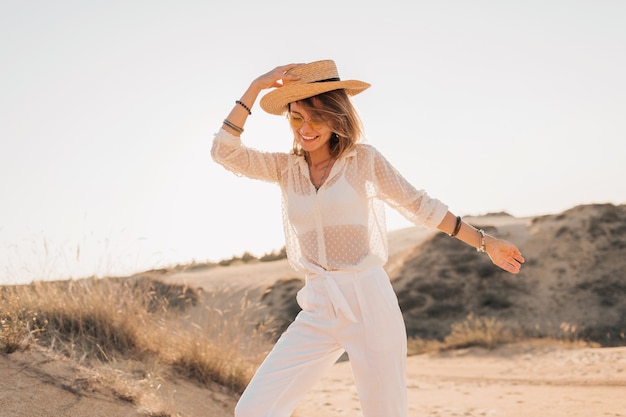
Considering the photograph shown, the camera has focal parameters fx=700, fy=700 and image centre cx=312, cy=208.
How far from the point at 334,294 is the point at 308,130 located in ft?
2.80

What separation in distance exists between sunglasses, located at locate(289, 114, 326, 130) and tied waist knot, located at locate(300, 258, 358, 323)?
27.8 inches

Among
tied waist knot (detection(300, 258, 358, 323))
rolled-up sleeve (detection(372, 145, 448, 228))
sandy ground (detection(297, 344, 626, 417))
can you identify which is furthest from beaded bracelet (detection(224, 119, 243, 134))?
sandy ground (detection(297, 344, 626, 417))

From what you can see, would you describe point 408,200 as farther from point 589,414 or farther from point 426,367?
point 426,367

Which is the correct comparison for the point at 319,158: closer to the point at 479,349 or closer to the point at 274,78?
the point at 274,78

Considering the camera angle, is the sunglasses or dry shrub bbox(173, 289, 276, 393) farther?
dry shrub bbox(173, 289, 276, 393)

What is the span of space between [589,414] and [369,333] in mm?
4522

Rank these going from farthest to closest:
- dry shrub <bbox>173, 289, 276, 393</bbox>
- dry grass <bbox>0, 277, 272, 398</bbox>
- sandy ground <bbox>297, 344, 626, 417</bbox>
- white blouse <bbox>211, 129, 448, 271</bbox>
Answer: sandy ground <bbox>297, 344, 626, 417</bbox>, dry shrub <bbox>173, 289, 276, 393</bbox>, dry grass <bbox>0, 277, 272, 398</bbox>, white blouse <bbox>211, 129, 448, 271</bbox>

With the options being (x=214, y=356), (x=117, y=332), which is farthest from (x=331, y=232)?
(x=117, y=332)

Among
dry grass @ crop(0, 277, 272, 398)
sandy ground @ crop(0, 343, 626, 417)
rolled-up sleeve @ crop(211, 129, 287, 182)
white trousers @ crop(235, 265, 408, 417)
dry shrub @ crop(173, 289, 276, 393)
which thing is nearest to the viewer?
white trousers @ crop(235, 265, 408, 417)

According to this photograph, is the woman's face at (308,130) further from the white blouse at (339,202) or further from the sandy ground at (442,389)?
the sandy ground at (442,389)

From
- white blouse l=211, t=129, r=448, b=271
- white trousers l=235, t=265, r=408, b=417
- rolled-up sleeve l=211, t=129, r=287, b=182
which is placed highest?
rolled-up sleeve l=211, t=129, r=287, b=182

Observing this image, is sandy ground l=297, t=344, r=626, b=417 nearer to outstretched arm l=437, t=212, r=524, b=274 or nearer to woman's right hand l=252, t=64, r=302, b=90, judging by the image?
outstretched arm l=437, t=212, r=524, b=274

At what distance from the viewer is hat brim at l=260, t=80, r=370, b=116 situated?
11.6 feet

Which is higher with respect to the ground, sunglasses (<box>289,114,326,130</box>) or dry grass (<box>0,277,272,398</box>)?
sunglasses (<box>289,114,326,130</box>)
